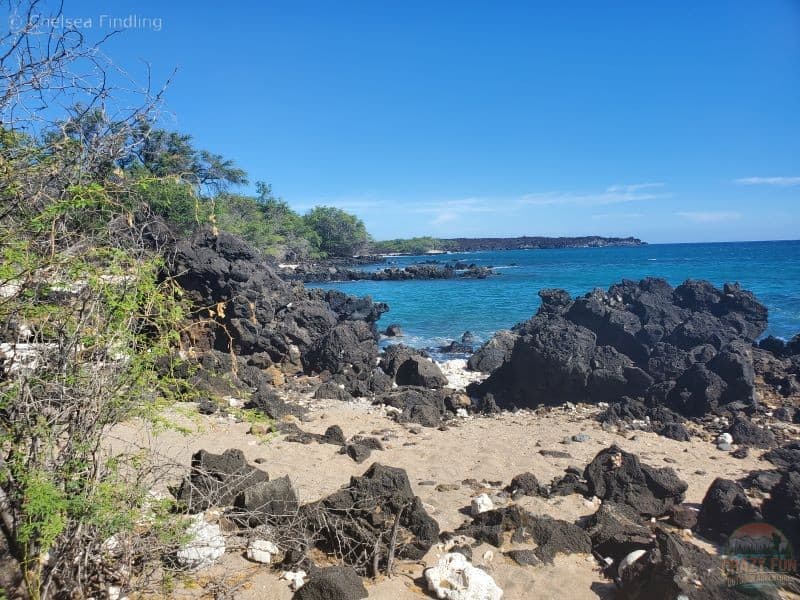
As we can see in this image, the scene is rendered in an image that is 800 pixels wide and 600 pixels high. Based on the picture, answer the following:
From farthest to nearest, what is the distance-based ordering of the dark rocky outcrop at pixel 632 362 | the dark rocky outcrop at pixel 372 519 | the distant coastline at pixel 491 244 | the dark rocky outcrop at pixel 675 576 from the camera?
the distant coastline at pixel 491 244 < the dark rocky outcrop at pixel 632 362 < the dark rocky outcrop at pixel 372 519 < the dark rocky outcrop at pixel 675 576

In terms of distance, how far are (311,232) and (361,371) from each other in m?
54.9

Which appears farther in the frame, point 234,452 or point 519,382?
point 519,382

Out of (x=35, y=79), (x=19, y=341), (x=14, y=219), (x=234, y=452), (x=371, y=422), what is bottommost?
(x=371, y=422)

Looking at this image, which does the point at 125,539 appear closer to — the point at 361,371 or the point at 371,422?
the point at 371,422

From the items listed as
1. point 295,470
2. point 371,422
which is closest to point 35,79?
point 295,470

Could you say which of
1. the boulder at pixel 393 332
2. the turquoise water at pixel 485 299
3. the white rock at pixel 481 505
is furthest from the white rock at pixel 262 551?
the boulder at pixel 393 332

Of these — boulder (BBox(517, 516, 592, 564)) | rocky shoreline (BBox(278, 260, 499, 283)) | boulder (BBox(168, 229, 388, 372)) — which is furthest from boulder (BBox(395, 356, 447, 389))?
rocky shoreline (BBox(278, 260, 499, 283))

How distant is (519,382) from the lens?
11484mm

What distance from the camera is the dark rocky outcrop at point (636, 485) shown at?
5863 millimetres

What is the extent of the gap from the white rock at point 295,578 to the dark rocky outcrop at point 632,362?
22.5ft

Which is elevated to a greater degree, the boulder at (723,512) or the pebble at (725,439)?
the boulder at (723,512)

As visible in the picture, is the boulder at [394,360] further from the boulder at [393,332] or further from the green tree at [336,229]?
the green tree at [336,229]

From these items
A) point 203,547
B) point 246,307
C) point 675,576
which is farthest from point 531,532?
point 246,307

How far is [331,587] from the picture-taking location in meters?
3.99
